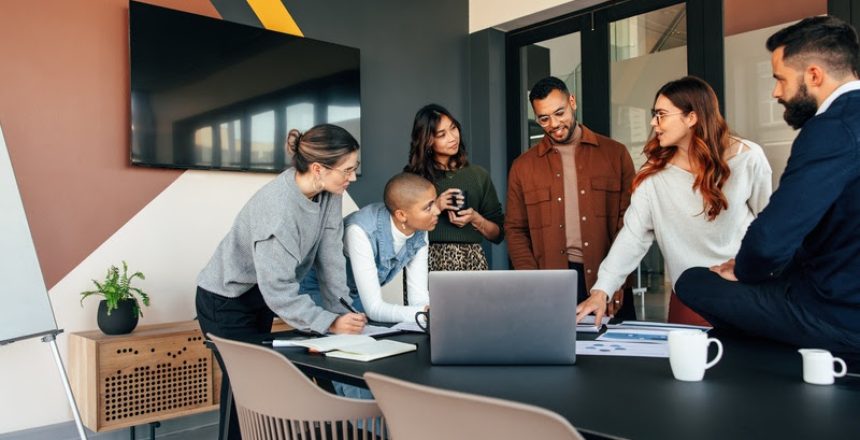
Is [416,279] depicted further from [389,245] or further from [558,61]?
[558,61]

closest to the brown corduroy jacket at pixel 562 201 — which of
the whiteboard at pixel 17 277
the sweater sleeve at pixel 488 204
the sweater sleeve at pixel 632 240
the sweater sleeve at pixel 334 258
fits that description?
the sweater sleeve at pixel 488 204

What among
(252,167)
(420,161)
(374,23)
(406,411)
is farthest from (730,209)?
(374,23)

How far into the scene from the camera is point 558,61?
15.5 feet

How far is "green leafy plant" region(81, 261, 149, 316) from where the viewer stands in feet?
10.1

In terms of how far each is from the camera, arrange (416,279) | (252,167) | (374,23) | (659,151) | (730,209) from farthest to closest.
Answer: (374,23) < (252,167) < (416,279) < (659,151) < (730,209)

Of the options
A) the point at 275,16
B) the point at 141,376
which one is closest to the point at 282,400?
the point at 141,376

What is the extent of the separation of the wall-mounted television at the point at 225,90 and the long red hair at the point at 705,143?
2339 millimetres

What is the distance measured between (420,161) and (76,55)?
179cm

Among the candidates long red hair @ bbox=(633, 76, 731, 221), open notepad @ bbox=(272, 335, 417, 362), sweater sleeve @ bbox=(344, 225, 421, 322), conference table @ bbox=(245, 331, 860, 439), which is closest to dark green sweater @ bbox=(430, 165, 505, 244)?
sweater sleeve @ bbox=(344, 225, 421, 322)

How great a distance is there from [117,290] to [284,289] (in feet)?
5.26

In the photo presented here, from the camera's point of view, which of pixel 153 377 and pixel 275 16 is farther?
pixel 275 16

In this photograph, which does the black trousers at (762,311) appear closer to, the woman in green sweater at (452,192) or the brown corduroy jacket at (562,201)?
the brown corduroy jacket at (562,201)

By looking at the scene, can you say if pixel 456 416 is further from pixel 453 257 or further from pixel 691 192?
pixel 453 257

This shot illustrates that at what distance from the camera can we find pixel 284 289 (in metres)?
1.91
